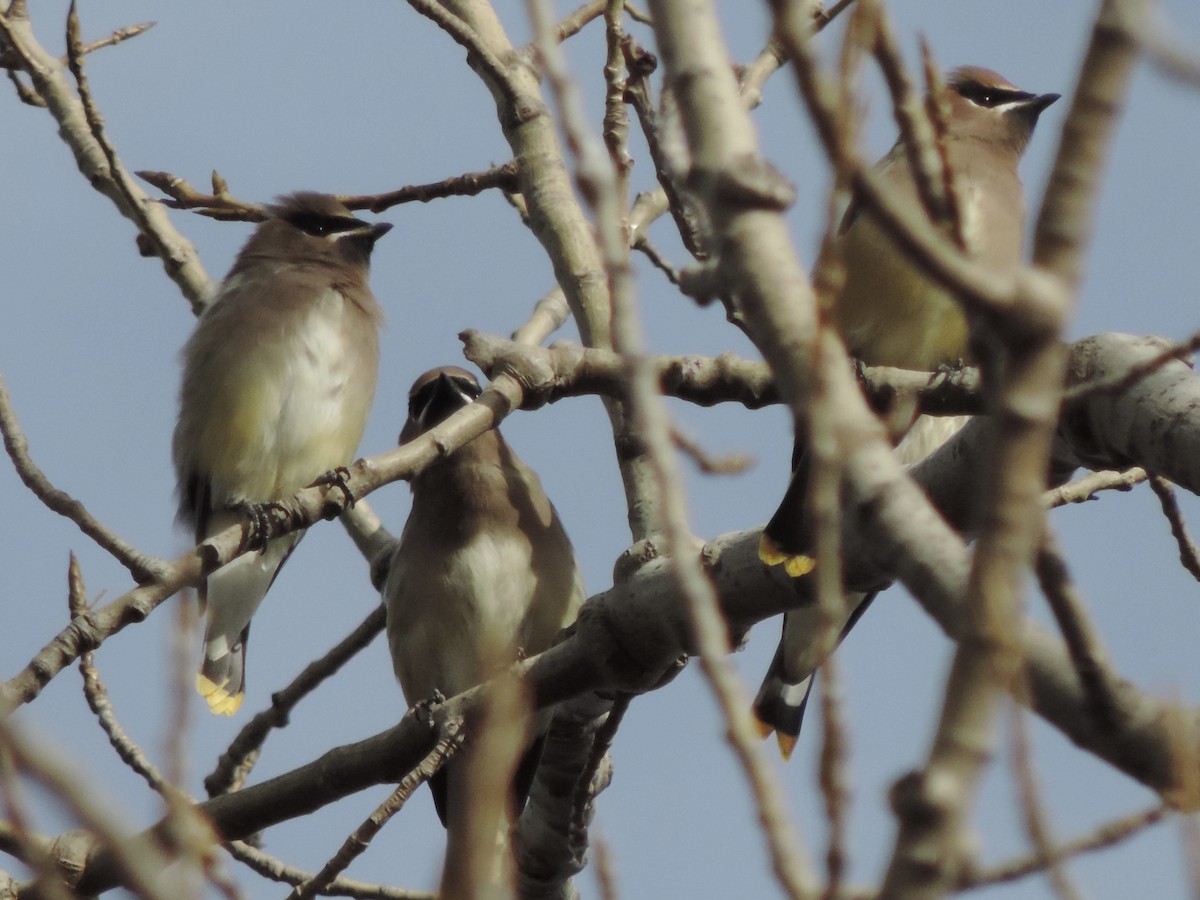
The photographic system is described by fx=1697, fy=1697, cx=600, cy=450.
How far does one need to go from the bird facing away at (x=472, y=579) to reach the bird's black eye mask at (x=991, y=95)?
6.48ft

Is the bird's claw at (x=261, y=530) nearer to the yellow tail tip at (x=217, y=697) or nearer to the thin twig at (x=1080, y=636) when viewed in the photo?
the thin twig at (x=1080, y=636)

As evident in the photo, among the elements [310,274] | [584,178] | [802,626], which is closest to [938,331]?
[802,626]

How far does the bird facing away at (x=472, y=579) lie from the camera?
5.31m

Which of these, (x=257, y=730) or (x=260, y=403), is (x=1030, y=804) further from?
(x=260, y=403)

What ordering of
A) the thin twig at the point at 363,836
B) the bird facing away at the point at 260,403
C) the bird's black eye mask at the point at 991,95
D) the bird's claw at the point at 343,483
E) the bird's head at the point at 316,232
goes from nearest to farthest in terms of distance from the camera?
1. the thin twig at the point at 363,836
2. the bird's claw at the point at 343,483
3. the bird's black eye mask at the point at 991,95
4. the bird facing away at the point at 260,403
5. the bird's head at the point at 316,232

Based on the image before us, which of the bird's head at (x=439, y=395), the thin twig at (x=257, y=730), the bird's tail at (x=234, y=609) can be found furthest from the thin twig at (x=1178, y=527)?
the bird's tail at (x=234, y=609)

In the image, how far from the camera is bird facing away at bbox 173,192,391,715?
5.92 meters

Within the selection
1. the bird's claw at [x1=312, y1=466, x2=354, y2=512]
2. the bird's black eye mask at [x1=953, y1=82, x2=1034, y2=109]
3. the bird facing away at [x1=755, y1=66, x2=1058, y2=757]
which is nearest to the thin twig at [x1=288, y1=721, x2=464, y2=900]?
the bird's claw at [x1=312, y1=466, x2=354, y2=512]

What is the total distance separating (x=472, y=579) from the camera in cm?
536

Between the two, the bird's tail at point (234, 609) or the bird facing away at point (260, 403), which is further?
the bird's tail at point (234, 609)

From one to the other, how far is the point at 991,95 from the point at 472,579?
2354 millimetres

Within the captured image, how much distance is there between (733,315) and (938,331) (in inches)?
54.7

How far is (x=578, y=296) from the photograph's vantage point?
419 cm

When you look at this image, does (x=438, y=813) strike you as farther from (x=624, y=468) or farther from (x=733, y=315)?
(x=733, y=315)
